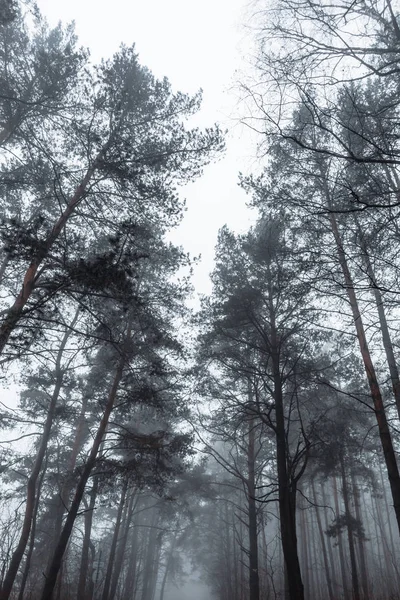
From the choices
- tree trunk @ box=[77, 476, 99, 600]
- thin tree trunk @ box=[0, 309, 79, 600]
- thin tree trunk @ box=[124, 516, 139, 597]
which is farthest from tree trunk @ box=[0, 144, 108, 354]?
thin tree trunk @ box=[124, 516, 139, 597]

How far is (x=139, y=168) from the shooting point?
7852 millimetres

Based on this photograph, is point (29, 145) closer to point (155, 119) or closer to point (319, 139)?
point (155, 119)

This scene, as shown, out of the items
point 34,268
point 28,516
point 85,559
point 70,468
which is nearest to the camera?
point 34,268

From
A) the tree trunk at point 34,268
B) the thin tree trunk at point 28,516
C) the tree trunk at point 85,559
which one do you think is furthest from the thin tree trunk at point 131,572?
the tree trunk at point 34,268

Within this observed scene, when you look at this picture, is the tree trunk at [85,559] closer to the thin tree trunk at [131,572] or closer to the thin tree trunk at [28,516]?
the thin tree trunk at [28,516]

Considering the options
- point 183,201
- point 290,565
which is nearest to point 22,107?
point 183,201

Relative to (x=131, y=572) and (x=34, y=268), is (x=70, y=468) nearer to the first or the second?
(x=34, y=268)

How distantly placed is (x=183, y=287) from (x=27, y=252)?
6.19 meters

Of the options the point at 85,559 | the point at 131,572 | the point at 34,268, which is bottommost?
the point at 85,559

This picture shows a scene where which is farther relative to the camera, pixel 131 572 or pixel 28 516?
pixel 131 572

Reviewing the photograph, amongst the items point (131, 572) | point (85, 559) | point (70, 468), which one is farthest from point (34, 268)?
point (131, 572)

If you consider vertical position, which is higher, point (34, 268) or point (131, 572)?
point (34, 268)

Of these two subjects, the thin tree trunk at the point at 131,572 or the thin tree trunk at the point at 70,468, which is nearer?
the thin tree trunk at the point at 70,468

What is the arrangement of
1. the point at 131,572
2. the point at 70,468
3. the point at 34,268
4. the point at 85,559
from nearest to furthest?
the point at 34,268 → the point at 85,559 → the point at 70,468 → the point at 131,572
